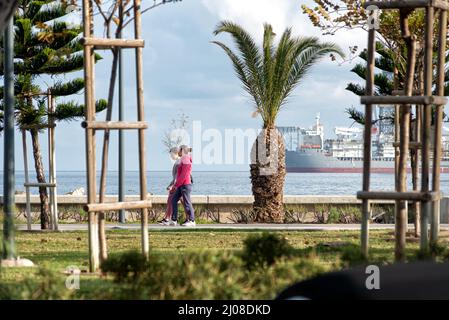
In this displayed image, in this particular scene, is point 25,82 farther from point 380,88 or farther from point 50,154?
point 380,88

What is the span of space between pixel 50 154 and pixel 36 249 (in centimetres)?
515

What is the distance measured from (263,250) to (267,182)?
54.4 feet

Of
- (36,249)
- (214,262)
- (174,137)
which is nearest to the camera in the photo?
(214,262)

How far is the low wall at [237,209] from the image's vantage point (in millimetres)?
24531

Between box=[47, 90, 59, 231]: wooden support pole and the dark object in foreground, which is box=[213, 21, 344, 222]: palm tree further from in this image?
the dark object in foreground

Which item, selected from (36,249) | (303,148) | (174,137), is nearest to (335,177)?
(303,148)

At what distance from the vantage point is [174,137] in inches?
1188

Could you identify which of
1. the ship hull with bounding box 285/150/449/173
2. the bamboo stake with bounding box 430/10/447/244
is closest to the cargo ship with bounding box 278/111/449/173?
the ship hull with bounding box 285/150/449/173

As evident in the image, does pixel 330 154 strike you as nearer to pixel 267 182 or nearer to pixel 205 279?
pixel 267 182

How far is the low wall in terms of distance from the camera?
24.5 metres

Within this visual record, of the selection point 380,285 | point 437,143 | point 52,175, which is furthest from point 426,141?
point 52,175

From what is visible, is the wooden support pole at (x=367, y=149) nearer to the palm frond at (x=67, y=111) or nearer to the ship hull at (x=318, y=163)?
the palm frond at (x=67, y=111)

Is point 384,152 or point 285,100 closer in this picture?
point 285,100

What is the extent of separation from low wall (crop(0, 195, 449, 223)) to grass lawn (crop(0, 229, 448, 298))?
566cm
